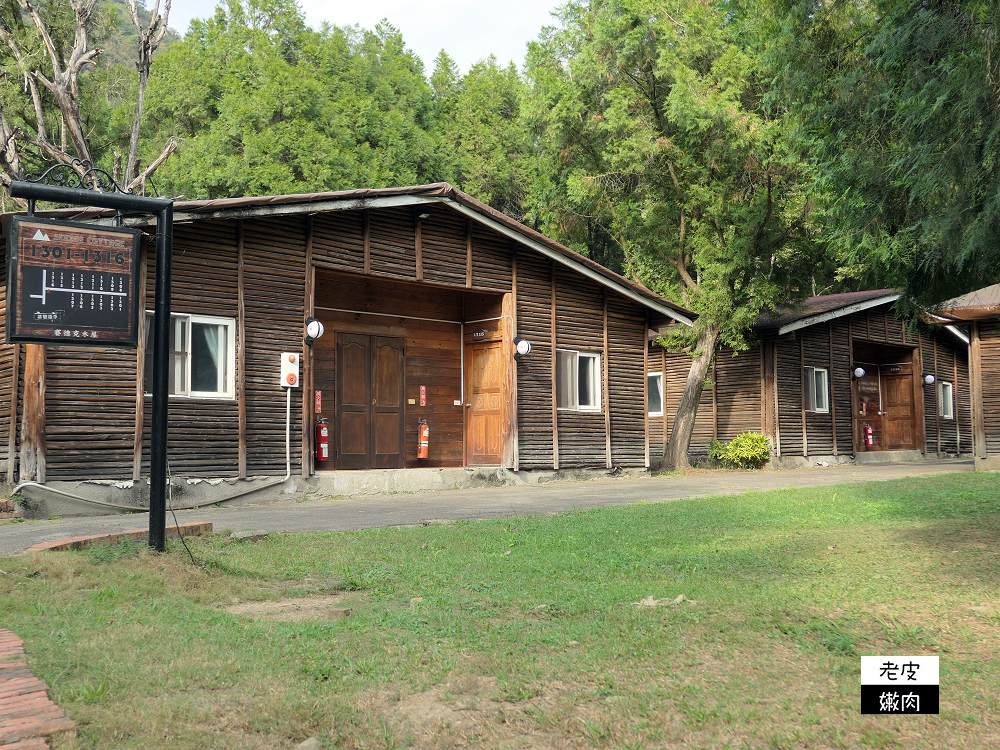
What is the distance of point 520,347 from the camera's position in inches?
671

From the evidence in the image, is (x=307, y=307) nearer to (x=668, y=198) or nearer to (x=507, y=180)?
(x=668, y=198)

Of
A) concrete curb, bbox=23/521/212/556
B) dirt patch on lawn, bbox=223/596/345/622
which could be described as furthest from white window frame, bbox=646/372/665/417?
dirt patch on lawn, bbox=223/596/345/622

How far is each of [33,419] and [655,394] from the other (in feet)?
59.8

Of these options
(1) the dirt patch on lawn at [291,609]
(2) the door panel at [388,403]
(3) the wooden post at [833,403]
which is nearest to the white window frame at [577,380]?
(2) the door panel at [388,403]

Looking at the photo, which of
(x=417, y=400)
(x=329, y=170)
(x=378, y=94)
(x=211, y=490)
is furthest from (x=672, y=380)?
(x=378, y=94)

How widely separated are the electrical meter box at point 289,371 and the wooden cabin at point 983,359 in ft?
39.0

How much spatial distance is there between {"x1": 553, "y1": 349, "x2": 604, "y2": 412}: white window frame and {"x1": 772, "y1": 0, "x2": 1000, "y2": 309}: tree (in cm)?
965

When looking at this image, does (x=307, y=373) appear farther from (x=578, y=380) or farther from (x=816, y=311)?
(x=816, y=311)

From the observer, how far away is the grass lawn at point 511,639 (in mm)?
3381

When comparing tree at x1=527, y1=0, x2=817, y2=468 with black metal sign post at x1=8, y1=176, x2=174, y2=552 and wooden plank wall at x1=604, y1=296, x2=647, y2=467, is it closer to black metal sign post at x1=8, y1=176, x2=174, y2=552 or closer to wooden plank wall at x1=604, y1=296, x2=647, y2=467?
wooden plank wall at x1=604, y1=296, x2=647, y2=467

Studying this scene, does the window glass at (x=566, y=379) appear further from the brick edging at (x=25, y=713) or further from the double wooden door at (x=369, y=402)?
the brick edging at (x=25, y=713)

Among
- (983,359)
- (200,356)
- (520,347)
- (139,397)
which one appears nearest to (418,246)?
(520,347)

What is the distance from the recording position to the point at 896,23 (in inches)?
266

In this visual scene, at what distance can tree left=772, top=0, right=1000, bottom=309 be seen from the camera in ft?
19.7
